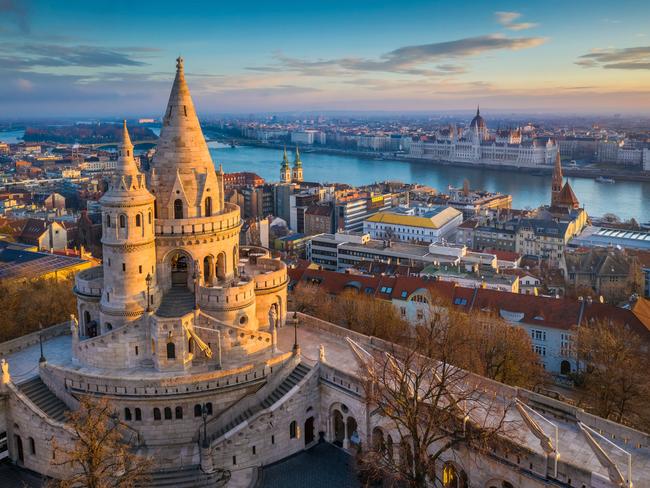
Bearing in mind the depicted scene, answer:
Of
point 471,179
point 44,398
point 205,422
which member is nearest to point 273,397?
point 205,422

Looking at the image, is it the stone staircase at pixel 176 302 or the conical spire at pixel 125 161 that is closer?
the conical spire at pixel 125 161

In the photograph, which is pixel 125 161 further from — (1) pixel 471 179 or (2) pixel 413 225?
(1) pixel 471 179

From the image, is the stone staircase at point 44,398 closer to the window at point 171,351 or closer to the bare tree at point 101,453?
the bare tree at point 101,453

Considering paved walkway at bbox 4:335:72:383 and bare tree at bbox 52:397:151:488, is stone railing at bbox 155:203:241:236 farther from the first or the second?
bare tree at bbox 52:397:151:488

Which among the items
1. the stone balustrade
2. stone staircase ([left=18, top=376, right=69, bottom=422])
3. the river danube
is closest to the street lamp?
stone staircase ([left=18, top=376, right=69, bottom=422])

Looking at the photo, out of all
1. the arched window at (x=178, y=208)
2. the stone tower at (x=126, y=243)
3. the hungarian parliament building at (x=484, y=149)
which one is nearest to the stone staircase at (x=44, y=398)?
the stone tower at (x=126, y=243)

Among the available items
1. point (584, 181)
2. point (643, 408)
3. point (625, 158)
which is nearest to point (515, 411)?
point (643, 408)

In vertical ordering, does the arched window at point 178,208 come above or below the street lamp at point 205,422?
above
